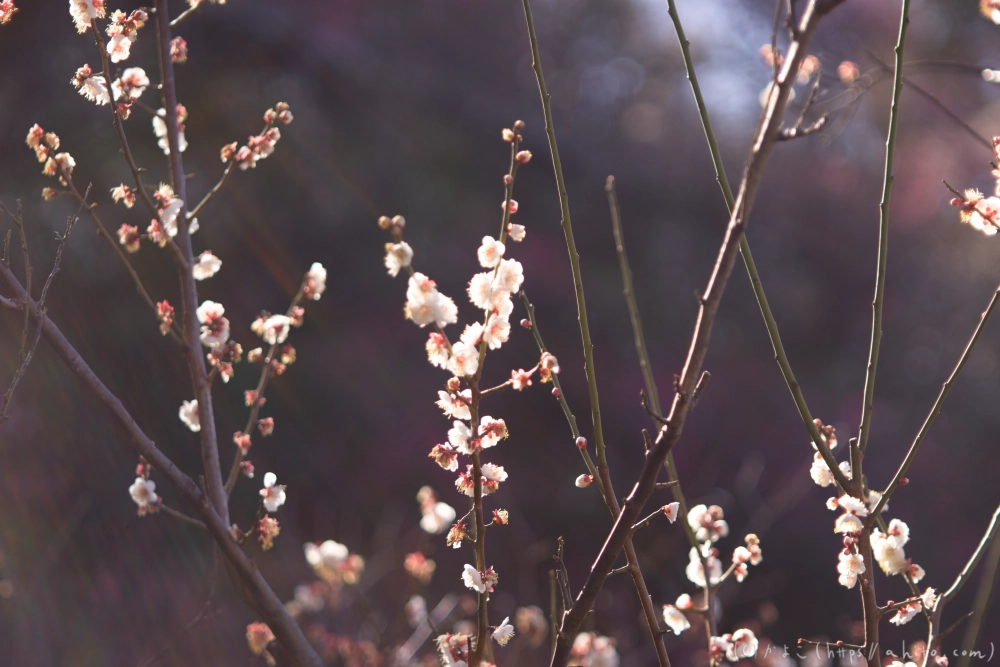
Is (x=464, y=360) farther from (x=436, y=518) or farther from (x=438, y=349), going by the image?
(x=436, y=518)

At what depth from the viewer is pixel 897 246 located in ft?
17.0

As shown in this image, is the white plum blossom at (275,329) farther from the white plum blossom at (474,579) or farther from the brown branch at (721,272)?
the brown branch at (721,272)

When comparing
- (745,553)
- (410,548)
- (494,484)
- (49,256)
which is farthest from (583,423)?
(494,484)

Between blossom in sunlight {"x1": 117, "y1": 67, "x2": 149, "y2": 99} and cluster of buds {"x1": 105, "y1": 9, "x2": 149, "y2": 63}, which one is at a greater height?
cluster of buds {"x1": 105, "y1": 9, "x2": 149, "y2": 63}

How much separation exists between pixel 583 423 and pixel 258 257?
2108 mm

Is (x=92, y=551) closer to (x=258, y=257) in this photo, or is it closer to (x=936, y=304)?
(x=258, y=257)

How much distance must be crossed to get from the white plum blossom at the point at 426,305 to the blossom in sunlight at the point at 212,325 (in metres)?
0.49

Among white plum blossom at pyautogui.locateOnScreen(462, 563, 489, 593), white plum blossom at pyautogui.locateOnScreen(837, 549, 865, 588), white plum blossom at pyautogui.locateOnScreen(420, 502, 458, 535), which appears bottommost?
white plum blossom at pyautogui.locateOnScreen(420, 502, 458, 535)

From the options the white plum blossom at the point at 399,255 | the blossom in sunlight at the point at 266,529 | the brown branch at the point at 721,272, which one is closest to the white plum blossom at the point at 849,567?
the brown branch at the point at 721,272

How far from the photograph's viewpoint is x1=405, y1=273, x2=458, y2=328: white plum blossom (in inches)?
26.0

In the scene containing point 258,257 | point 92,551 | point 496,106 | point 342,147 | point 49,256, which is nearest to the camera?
point 92,551

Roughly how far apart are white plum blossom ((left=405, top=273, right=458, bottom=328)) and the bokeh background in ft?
6.54

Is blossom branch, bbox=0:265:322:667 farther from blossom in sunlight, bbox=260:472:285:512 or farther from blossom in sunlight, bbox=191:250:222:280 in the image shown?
blossom in sunlight, bbox=191:250:222:280

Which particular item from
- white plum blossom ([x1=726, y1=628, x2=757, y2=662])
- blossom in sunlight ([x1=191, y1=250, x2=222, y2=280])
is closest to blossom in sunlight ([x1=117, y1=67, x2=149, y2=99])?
blossom in sunlight ([x1=191, y1=250, x2=222, y2=280])
